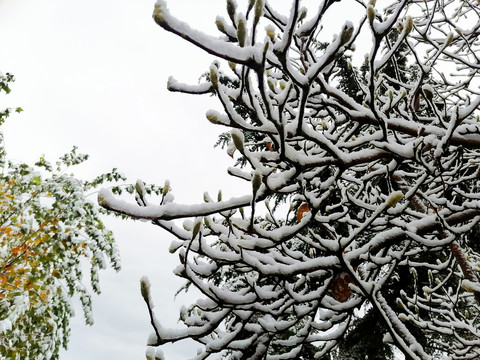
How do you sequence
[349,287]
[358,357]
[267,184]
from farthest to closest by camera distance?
[358,357]
[349,287]
[267,184]

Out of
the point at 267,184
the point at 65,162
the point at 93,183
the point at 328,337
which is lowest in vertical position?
the point at 328,337

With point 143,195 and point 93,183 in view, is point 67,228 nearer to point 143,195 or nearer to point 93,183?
point 93,183

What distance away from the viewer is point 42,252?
3572 mm

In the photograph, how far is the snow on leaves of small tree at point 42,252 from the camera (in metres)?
3.27

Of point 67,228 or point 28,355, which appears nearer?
point 28,355

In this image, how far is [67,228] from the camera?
3.66m

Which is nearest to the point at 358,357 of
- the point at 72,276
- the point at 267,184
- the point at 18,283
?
the point at 72,276

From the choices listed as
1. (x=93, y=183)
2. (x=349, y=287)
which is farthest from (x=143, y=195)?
(x=93, y=183)

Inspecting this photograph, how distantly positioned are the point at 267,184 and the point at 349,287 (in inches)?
49.7

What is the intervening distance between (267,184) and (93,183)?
12.6ft

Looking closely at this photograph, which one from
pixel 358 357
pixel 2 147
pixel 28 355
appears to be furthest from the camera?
pixel 358 357

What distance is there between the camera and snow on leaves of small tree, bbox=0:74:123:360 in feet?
10.7

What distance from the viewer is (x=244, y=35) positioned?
1.07 meters

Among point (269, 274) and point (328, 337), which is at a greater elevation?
point (269, 274)
